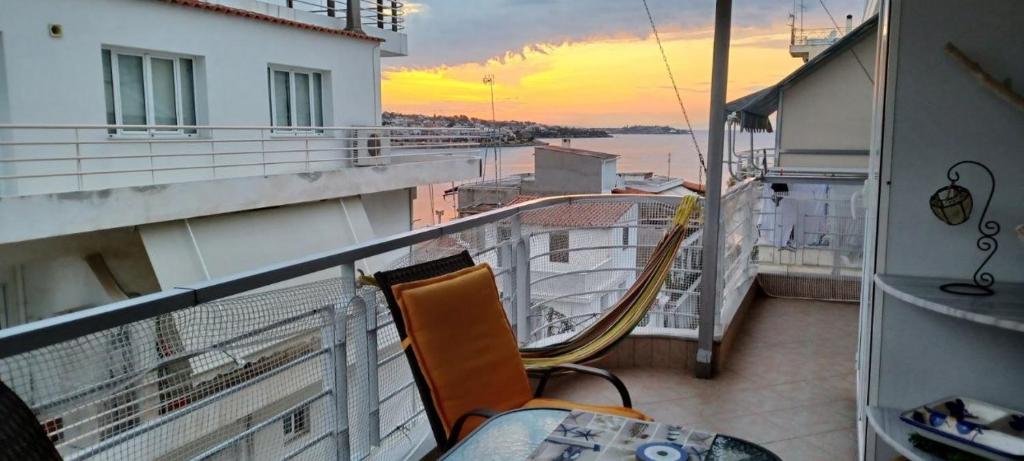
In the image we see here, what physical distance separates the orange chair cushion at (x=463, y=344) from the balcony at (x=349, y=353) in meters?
0.14

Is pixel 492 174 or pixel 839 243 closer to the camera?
pixel 839 243

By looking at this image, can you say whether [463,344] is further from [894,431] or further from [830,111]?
[830,111]

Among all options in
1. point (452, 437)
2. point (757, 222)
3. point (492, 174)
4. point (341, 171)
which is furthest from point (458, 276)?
point (492, 174)

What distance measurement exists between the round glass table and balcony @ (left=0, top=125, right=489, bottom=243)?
3867 mm

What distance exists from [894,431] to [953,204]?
63cm

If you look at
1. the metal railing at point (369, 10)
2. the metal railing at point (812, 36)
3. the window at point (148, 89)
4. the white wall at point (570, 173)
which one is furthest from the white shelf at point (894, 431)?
the metal railing at point (812, 36)

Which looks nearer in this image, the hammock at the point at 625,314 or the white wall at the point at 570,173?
the hammock at the point at 625,314

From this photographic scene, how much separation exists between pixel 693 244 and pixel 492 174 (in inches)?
360

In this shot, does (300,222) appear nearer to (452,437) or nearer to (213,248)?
(213,248)

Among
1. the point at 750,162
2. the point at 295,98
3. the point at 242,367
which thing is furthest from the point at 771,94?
the point at 242,367

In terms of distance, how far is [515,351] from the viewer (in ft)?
6.81

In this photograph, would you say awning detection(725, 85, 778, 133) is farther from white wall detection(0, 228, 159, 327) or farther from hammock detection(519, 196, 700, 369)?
white wall detection(0, 228, 159, 327)

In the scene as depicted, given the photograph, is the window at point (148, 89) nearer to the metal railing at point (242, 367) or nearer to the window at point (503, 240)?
the window at point (503, 240)

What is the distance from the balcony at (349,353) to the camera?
1123mm
